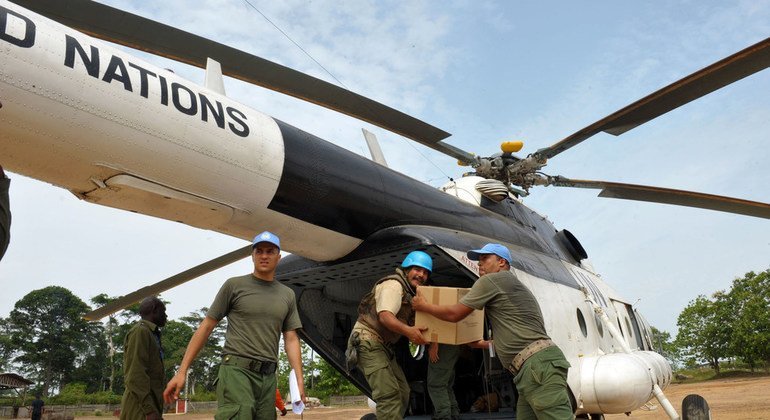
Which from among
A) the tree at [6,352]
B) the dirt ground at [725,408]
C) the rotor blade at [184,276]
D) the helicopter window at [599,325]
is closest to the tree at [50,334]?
the tree at [6,352]

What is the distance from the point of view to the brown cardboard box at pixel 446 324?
4.32 meters

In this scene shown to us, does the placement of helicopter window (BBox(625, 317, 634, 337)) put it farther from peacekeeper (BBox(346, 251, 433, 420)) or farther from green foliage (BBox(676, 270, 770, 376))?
green foliage (BBox(676, 270, 770, 376))

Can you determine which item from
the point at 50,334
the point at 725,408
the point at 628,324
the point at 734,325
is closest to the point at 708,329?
the point at 734,325

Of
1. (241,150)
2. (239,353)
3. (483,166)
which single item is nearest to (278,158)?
(241,150)

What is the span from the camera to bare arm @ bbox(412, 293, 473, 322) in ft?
13.5

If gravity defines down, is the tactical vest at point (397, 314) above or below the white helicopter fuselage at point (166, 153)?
below

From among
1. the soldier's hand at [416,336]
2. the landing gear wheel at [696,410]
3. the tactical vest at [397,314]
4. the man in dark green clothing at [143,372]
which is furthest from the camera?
the landing gear wheel at [696,410]

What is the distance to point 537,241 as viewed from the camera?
7598 millimetres

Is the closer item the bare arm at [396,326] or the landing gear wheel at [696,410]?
the bare arm at [396,326]

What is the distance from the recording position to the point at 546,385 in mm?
3760

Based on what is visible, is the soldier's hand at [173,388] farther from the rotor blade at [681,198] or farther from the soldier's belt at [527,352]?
the rotor blade at [681,198]

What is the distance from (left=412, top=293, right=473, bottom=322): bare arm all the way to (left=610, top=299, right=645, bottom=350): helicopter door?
15.3 ft

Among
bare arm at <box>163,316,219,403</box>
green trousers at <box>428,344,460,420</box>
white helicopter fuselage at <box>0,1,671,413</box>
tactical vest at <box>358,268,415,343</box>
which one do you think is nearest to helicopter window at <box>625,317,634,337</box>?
white helicopter fuselage at <box>0,1,671,413</box>

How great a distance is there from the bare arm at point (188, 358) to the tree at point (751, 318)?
47243 millimetres
